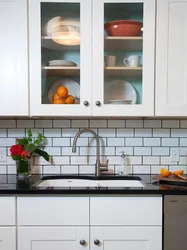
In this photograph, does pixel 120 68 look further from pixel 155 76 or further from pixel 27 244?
pixel 27 244

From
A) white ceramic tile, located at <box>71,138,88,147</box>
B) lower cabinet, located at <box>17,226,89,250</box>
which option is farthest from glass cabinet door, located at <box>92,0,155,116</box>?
lower cabinet, located at <box>17,226,89,250</box>

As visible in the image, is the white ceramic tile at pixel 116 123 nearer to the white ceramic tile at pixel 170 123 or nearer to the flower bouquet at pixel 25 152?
the white ceramic tile at pixel 170 123

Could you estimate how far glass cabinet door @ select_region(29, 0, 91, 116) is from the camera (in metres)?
1.55

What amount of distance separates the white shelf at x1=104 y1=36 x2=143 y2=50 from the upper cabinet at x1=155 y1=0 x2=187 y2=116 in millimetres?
124

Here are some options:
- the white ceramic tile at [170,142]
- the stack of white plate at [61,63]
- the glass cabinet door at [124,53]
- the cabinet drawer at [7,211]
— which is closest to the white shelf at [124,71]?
the glass cabinet door at [124,53]

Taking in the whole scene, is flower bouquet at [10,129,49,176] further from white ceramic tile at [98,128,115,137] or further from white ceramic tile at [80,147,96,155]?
white ceramic tile at [98,128,115,137]

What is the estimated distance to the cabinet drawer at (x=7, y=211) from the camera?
137cm

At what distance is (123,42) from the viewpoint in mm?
1641

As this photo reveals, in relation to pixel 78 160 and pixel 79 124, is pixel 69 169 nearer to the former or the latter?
pixel 78 160

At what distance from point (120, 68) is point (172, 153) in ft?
2.53

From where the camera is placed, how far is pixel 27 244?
1.38 meters

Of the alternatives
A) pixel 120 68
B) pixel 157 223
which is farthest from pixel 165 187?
pixel 120 68

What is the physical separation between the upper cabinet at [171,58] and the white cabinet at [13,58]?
857 mm

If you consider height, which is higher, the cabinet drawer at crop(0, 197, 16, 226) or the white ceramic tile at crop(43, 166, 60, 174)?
the white ceramic tile at crop(43, 166, 60, 174)
